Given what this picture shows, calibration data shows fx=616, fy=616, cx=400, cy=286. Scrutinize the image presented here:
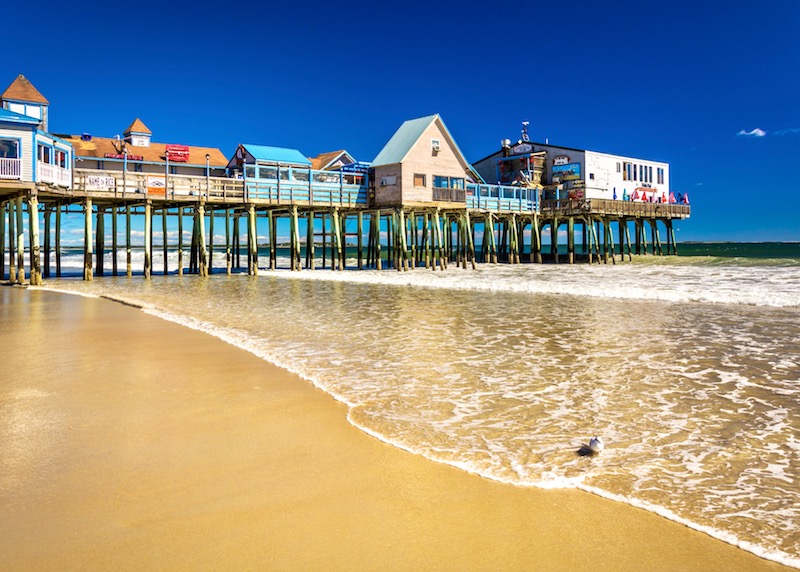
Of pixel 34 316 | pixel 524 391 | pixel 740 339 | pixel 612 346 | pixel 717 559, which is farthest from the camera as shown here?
pixel 34 316

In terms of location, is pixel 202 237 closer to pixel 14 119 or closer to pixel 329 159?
pixel 14 119

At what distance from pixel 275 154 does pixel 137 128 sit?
1781cm

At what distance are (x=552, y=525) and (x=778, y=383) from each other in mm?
5011

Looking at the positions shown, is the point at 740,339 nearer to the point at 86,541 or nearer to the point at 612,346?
the point at 612,346

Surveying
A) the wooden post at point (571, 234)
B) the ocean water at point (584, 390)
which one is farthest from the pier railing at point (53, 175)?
the wooden post at point (571, 234)

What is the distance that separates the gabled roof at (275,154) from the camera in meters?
34.4

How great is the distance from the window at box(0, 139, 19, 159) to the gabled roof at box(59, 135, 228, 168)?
17510 millimetres

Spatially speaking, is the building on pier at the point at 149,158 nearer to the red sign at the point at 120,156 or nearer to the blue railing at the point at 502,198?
the red sign at the point at 120,156

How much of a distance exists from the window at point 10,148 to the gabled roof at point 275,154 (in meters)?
13.2

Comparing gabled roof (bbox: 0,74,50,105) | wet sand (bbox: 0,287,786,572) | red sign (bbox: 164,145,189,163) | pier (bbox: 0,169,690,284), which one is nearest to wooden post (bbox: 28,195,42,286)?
pier (bbox: 0,169,690,284)

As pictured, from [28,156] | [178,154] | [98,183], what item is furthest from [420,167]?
[28,156]

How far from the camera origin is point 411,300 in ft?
58.4

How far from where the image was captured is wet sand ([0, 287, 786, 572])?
314 cm

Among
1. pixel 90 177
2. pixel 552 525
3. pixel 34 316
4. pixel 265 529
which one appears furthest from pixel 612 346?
pixel 90 177
